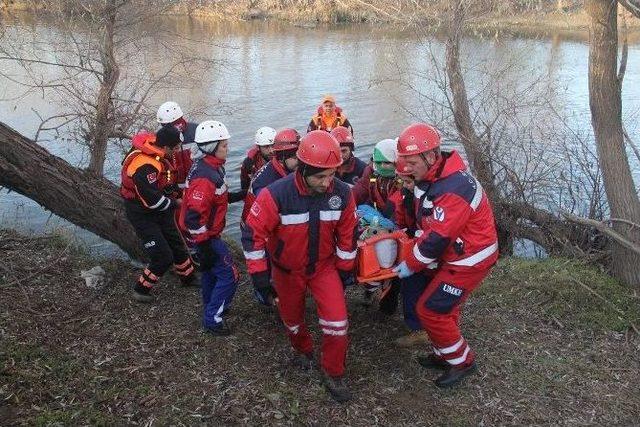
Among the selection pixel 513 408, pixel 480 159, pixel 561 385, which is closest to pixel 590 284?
pixel 561 385

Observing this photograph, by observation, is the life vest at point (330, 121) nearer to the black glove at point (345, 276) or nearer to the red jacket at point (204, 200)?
the red jacket at point (204, 200)

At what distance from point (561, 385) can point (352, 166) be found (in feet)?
9.83

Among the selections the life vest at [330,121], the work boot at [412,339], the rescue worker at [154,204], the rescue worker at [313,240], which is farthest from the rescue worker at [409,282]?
the life vest at [330,121]

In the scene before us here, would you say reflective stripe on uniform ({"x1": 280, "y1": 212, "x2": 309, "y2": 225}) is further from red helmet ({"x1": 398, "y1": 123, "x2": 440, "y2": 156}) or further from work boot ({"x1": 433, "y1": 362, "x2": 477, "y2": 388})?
work boot ({"x1": 433, "y1": 362, "x2": 477, "y2": 388})

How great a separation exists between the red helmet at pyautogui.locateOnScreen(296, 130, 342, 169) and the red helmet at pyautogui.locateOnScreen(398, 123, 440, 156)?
1.80 feet

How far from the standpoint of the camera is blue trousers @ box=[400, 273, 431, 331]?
4.75m

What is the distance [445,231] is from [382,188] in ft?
4.44

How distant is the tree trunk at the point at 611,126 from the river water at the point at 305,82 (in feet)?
13.2

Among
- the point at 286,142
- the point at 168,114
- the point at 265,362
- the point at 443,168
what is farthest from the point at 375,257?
the point at 168,114

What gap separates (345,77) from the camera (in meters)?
18.2

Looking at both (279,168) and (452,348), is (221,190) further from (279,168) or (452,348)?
(452,348)

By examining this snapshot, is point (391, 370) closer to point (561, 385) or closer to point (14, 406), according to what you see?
point (561, 385)

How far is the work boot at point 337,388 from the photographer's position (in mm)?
4277

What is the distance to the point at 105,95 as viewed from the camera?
849cm
